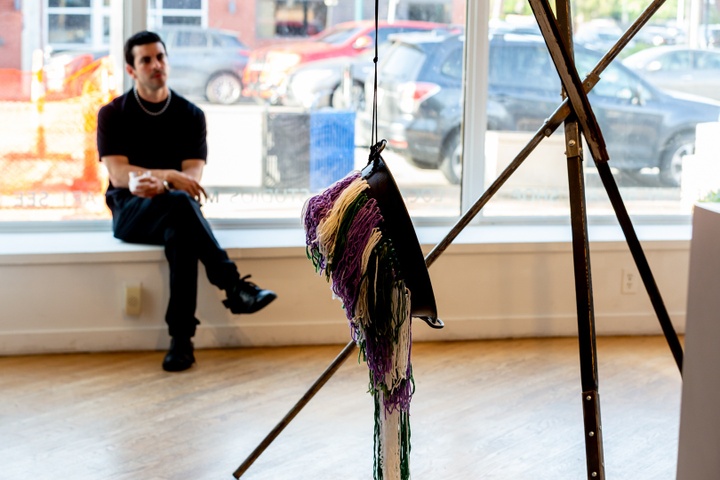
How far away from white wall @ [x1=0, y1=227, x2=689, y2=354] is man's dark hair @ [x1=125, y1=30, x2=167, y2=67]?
717 mm

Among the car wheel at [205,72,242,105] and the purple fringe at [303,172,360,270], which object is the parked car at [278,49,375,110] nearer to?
the car wheel at [205,72,242,105]

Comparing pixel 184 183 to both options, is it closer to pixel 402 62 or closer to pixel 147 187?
pixel 147 187

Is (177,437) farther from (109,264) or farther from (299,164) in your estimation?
(299,164)

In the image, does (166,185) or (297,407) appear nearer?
(297,407)

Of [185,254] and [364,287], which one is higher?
[364,287]

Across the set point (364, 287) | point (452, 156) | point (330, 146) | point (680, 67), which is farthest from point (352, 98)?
point (364, 287)

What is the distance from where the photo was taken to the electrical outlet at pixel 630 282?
4.46 m

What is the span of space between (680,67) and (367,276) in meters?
3.10

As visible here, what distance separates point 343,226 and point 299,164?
7.89ft

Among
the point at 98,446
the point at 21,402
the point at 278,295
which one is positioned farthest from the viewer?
the point at 278,295

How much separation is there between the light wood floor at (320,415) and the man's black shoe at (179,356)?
0.04 meters

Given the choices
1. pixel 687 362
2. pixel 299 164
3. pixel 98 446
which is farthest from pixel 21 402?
pixel 687 362

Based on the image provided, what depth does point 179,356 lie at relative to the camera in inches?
153

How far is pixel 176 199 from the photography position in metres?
3.97
